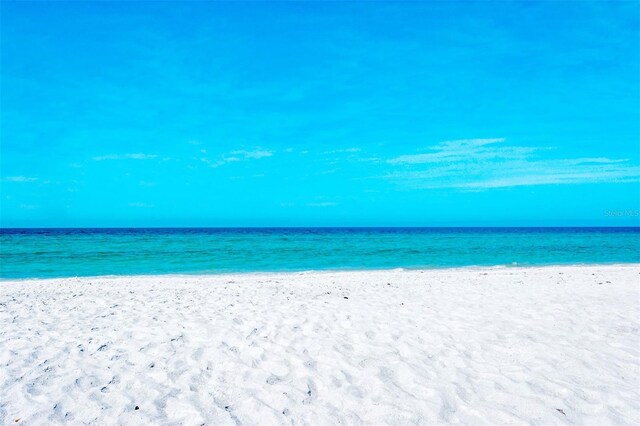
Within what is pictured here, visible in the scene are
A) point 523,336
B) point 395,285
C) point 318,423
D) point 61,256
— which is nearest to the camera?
point 318,423

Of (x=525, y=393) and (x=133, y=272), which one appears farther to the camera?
(x=133, y=272)

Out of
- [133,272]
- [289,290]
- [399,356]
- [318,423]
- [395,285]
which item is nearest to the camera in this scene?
[318,423]

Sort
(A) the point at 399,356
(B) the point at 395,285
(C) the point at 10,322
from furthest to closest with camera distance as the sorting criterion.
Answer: (B) the point at 395,285
(C) the point at 10,322
(A) the point at 399,356

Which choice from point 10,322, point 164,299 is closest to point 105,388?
point 10,322

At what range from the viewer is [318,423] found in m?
3.76

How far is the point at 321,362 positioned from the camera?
16.8 feet

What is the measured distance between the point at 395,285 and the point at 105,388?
8762 mm

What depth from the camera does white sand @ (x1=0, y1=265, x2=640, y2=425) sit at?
396cm

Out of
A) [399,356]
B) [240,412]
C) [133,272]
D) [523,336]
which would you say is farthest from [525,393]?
[133,272]

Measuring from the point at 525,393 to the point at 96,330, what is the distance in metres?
5.83

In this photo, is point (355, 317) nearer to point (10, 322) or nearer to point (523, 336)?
point (523, 336)

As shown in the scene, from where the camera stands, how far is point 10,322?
23.1ft

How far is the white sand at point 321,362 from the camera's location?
3957 mm

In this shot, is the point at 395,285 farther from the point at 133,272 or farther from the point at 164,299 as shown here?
the point at 133,272
